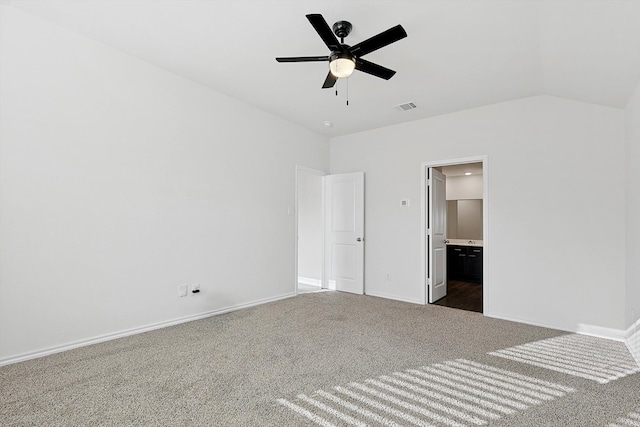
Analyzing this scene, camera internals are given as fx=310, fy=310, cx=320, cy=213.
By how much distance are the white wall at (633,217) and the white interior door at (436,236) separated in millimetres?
2168

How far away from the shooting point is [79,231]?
295 centimetres

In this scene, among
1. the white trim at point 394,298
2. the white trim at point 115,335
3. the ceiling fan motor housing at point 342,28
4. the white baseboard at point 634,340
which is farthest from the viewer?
the white trim at point 394,298

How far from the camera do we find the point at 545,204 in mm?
3807

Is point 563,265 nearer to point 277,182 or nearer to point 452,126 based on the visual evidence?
point 452,126

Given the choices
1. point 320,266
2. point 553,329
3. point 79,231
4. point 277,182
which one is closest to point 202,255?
point 79,231

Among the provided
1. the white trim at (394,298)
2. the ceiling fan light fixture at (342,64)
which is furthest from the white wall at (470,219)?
the ceiling fan light fixture at (342,64)

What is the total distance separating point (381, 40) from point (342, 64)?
337 mm

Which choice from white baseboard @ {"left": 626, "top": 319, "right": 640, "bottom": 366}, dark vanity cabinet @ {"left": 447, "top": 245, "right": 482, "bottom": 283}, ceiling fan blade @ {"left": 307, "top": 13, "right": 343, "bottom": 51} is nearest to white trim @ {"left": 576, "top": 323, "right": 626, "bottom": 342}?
white baseboard @ {"left": 626, "top": 319, "right": 640, "bottom": 366}

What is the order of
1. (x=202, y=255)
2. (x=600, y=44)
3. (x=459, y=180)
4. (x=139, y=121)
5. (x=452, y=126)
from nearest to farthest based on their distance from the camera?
(x=600, y=44)
(x=139, y=121)
(x=202, y=255)
(x=452, y=126)
(x=459, y=180)

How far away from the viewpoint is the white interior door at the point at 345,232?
17.9 ft

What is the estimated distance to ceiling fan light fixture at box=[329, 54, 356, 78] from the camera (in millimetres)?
2455

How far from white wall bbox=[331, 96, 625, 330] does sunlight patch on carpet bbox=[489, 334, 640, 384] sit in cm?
41

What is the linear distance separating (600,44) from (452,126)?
6.97 feet

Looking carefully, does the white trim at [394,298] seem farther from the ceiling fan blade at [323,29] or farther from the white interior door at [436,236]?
the ceiling fan blade at [323,29]
